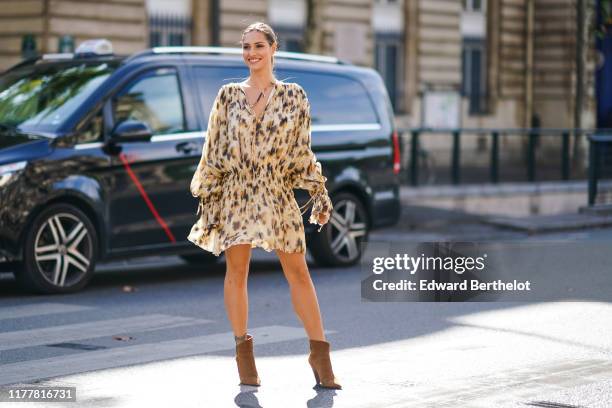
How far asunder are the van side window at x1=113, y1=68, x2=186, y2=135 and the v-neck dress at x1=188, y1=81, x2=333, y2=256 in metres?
4.58

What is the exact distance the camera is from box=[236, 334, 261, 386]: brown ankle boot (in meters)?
6.76

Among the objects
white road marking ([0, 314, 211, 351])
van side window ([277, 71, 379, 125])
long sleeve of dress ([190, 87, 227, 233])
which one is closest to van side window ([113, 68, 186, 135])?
van side window ([277, 71, 379, 125])

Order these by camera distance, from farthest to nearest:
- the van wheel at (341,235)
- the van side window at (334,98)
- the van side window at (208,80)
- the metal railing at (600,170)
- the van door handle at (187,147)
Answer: the metal railing at (600,170), the van wheel at (341,235), the van side window at (334,98), the van side window at (208,80), the van door handle at (187,147)

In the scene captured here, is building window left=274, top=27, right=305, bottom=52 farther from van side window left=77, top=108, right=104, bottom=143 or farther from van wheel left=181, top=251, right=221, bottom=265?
van side window left=77, top=108, right=104, bottom=143

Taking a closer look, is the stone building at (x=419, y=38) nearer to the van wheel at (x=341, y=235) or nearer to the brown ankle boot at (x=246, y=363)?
the van wheel at (x=341, y=235)

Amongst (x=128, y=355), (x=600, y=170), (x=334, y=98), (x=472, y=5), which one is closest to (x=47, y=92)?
(x=334, y=98)

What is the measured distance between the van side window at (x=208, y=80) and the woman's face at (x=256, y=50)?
510cm

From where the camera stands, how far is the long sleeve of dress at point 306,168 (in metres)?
6.80

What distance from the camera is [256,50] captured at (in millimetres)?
6703

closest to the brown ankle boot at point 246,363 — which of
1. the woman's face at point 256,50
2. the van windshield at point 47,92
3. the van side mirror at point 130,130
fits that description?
the woman's face at point 256,50

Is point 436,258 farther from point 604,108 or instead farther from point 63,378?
point 604,108

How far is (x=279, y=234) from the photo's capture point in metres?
6.70

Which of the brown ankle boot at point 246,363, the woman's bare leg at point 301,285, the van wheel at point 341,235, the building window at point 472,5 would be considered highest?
the building window at point 472,5

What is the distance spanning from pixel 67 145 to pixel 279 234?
4.45 meters
